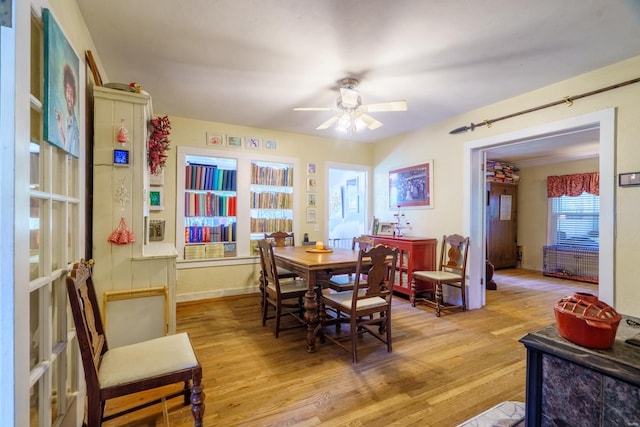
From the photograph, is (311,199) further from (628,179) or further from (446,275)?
(628,179)

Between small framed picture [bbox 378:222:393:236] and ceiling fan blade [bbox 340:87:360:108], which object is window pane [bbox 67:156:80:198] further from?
small framed picture [bbox 378:222:393:236]

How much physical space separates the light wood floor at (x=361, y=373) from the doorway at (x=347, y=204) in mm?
2409

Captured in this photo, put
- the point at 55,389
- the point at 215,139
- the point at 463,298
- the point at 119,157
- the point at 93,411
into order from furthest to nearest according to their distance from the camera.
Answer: the point at 215,139, the point at 463,298, the point at 119,157, the point at 55,389, the point at 93,411

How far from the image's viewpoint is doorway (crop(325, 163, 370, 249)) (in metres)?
5.47

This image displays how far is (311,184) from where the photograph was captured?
4.89 meters

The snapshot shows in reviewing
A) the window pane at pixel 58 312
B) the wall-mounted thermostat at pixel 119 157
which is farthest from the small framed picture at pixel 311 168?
the window pane at pixel 58 312

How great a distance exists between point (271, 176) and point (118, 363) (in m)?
3.45

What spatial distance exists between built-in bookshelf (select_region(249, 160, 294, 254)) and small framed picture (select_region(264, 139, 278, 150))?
0.25 m

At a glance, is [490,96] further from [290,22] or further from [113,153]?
[113,153]

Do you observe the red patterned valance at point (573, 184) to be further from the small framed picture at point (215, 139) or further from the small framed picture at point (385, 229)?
the small framed picture at point (215, 139)

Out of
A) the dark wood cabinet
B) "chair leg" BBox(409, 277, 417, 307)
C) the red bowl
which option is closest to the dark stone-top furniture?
the red bowl

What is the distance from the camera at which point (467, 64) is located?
8.29 ft

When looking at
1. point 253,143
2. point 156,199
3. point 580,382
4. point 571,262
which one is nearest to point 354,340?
point 580,382

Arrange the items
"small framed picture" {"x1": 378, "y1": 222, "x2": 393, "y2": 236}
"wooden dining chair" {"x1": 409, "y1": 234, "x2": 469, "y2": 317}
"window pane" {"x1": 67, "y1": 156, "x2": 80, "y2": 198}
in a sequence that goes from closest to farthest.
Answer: "window pane" {"x1": 67, "y1": 156, "x2": 80, "y2": 198} < "wooden dining chair" {"x1": 409, "y1": 234, "x2": 469, "y2": 317} < "small framed picture" {"x1": 378, "y1": 222, "x2": 393, "y2": 236}
